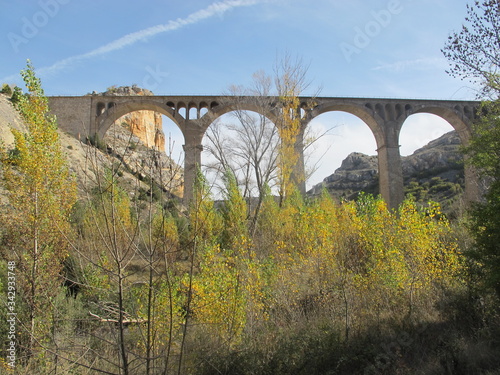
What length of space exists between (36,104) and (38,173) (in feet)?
3.87

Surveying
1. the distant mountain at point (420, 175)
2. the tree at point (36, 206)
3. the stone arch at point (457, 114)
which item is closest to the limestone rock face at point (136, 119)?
the distant mountain at point (420, 175)

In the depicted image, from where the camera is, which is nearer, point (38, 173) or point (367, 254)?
point (38, 173)

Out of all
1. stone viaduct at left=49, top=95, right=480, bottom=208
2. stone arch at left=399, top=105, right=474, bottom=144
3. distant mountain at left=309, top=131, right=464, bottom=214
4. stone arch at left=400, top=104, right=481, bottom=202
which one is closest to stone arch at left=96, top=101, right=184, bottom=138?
stone viaduct at left=49, top=95, right=480, bottom=208

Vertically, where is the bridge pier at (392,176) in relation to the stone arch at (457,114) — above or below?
below

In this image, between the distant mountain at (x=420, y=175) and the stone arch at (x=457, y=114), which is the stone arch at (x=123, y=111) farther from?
the distant mountain at (x=420, y=175)

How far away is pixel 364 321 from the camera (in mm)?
5887

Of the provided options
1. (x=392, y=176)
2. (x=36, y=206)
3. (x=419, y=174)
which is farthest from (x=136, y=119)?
(x=36, y=206)

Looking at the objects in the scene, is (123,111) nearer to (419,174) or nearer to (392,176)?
(392,176)

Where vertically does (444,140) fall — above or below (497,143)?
above

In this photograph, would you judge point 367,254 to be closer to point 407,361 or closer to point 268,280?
point 268,280

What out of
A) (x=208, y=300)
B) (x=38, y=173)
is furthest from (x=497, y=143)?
(x=38, y=173)

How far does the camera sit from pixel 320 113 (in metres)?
20.1

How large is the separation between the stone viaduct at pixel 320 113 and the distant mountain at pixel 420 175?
7.60 m

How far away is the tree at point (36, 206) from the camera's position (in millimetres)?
5312
